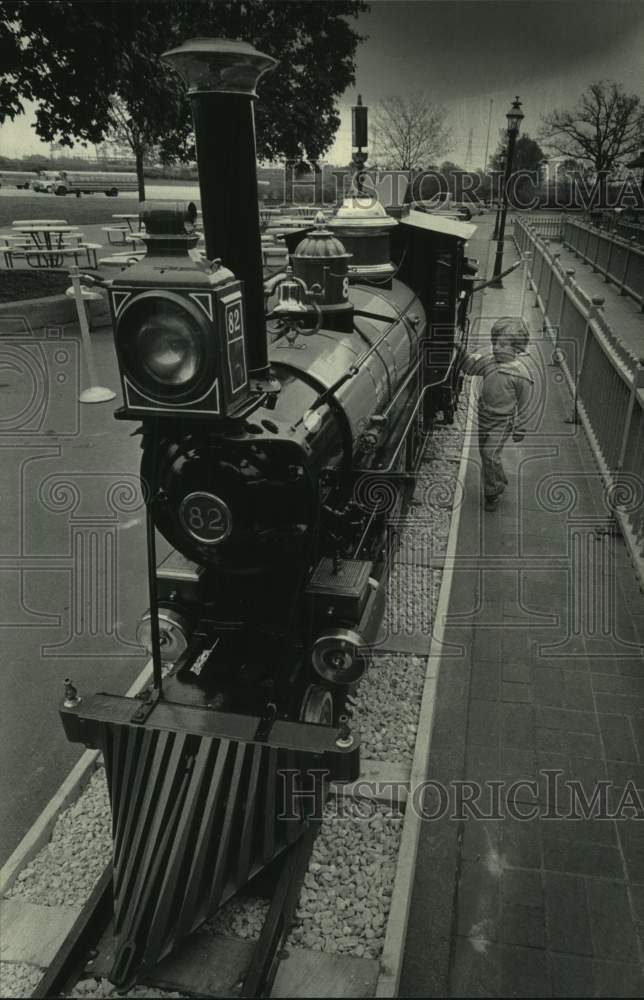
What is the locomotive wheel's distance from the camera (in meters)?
3.16

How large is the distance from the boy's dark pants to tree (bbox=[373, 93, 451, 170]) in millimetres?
18602

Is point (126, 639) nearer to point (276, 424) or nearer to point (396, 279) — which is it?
point (276, 424)

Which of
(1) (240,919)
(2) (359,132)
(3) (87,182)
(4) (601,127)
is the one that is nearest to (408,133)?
(4) (601,127)

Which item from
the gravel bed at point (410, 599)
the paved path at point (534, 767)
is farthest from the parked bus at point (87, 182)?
the paved path at point (534, 767)

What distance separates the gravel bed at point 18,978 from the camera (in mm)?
2496

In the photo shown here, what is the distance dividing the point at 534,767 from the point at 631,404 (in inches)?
125

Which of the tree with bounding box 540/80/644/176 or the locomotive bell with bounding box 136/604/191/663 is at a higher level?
the tree with bounding box 540/80/644/176

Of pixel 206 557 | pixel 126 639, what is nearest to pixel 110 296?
pixel 206 557

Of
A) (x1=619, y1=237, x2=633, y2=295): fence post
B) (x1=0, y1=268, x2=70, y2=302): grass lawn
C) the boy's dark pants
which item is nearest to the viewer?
the boy's dark pants

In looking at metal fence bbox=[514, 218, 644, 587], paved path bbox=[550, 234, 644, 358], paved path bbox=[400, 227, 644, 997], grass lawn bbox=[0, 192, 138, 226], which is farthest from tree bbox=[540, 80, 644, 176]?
grass lawn bbox=[0, 192, 138, 226]

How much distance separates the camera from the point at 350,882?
287 cm

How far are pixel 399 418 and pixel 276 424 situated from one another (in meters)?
2.14

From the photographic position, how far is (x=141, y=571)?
5422 mm

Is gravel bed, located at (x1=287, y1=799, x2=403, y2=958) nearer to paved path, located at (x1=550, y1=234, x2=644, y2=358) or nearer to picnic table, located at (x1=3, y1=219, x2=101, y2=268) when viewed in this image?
paved path, located at (x1=550, y1=234, x2=644, y2=358)
